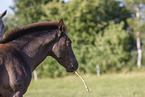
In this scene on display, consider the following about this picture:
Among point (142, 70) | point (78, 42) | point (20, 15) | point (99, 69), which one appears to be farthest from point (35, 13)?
Answer: point (142, 70)

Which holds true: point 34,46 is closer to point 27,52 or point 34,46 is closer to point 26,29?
point 27,52

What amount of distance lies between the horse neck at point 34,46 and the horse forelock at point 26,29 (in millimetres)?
66

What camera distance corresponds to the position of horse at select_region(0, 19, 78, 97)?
10.6 feet

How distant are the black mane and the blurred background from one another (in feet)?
65.9

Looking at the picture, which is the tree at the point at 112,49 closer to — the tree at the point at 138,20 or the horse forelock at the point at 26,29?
the tree at the point at 138,20

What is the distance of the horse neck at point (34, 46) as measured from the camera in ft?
11.7

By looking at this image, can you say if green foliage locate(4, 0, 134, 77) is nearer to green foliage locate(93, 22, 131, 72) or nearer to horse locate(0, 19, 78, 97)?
green foliage locate(93, 22, 131, 72)

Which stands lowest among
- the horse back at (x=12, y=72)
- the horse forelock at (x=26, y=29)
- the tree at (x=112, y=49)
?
the tree at (x=112, y=49)

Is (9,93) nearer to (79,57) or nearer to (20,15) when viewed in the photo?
(79,57)

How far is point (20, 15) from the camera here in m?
27.3

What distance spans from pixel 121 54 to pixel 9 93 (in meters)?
22.1

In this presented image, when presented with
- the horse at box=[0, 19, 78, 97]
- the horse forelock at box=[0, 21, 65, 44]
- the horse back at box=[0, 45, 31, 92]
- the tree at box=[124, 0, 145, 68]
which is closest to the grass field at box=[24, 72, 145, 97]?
the horse at box=[0, 19, 78, 97]

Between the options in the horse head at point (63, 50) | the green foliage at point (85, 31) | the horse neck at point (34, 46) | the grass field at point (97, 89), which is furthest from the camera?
the green foliage at point (85, 31)

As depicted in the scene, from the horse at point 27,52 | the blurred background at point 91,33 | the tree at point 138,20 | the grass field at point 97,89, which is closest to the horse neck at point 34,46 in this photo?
the horse at point 27,52
